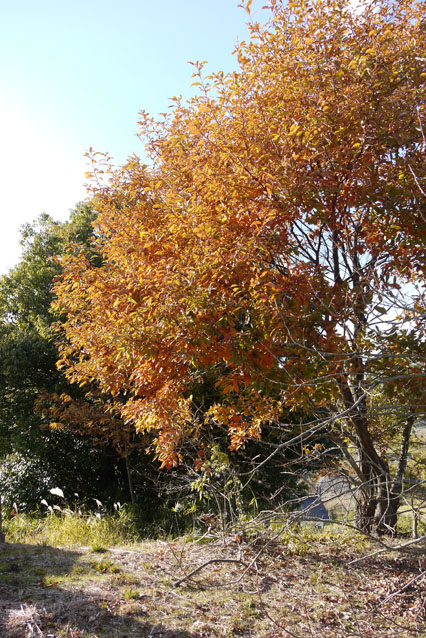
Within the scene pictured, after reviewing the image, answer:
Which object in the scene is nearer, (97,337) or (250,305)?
(250,305)

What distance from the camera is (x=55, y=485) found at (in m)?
11.1

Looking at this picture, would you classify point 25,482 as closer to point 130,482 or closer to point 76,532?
point 130,482

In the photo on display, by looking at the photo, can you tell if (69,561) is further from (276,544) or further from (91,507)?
(91,507)

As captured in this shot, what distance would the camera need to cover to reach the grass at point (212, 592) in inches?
143

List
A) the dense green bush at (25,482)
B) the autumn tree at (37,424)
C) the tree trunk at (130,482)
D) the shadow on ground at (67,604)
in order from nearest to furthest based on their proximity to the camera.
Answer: the shadow on ground at (67,604) → the tree trunk at (130,482) → the autumn tree at (37,424) → the dense green bush at (25,482)

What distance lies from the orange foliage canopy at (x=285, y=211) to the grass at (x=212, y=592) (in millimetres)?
1579

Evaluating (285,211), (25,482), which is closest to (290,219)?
(285,211)

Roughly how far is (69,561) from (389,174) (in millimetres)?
5266

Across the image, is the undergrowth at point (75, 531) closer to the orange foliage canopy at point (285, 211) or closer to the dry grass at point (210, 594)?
the dry grass at point (210, 594)

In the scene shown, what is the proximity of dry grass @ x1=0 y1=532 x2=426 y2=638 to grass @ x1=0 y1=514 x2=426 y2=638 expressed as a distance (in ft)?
0.03

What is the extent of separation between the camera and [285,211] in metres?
3.94

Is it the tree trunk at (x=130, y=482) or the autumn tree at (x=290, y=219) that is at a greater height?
the autumn tree at (x=290, y=219)

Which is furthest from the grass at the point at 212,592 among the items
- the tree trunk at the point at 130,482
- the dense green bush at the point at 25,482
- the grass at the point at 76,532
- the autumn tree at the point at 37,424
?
the dense green bush at the point at 25,482

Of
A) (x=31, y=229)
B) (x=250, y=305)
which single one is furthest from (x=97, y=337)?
(x=31, y=229)
